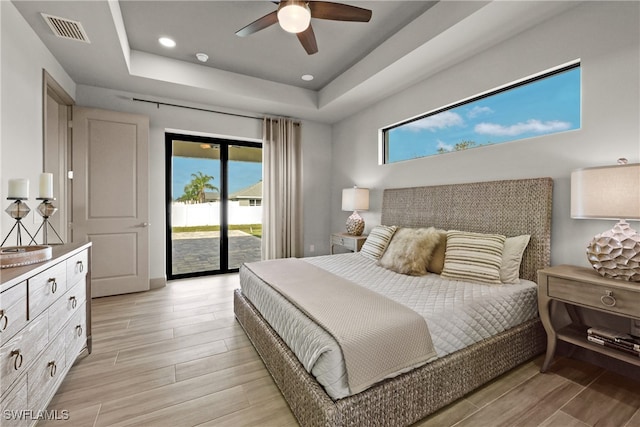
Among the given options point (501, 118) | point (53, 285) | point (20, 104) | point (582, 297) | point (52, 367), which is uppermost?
point (501, 118)

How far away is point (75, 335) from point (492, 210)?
3392mm

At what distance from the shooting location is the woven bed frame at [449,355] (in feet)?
4.36

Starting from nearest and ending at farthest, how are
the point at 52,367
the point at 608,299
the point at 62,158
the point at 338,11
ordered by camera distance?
the point at 52,367
the point at 608,299
the point at 338,11
the point at 62,158

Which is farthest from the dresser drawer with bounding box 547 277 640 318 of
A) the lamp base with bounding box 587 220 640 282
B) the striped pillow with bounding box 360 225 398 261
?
the striped pillow with bounding box 360 225 398 261

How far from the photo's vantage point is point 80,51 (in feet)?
8.82

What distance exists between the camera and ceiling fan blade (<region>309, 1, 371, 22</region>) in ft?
6.66

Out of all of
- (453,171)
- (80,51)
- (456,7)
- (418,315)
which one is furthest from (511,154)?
(80,51)

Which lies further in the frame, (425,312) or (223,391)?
(223,391)

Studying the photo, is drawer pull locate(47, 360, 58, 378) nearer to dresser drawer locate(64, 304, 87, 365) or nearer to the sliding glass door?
dresser drawer locate(64, 304, 87, 365)

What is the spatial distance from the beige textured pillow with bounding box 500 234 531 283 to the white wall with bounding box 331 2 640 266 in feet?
0.83

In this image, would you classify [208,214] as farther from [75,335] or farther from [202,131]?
[75,335]

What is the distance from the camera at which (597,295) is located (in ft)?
5.44

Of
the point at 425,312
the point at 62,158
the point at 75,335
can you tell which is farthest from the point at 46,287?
the point at 62,158

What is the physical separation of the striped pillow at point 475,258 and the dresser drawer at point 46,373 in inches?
102
